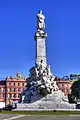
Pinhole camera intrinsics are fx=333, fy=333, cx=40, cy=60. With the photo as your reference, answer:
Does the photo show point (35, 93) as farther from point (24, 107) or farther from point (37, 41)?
point (37, 41)

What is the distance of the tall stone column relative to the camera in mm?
63250

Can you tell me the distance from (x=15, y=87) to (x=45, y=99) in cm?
9141

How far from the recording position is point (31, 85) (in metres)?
61.2

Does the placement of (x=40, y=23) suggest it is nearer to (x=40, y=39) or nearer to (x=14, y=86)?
(x=40, y=39)

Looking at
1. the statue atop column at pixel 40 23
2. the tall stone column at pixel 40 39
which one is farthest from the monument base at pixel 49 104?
the statue atop column at pixel 40 23

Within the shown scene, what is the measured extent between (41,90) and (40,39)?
1122 cm

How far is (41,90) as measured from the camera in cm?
5903

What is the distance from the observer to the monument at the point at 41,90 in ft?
191

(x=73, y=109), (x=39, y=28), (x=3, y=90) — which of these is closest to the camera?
(x=73, y=109)

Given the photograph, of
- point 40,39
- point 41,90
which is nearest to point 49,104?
point 41,90

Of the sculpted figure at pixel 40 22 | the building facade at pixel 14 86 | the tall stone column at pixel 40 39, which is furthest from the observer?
the building facade at pixel 14 86

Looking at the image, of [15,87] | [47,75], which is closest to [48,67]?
[47,75]

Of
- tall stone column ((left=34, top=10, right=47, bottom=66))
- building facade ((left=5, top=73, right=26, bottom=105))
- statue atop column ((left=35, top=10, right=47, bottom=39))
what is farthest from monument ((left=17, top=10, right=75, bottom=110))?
building facade ((left=5, top=73, right=26, bottom=105))

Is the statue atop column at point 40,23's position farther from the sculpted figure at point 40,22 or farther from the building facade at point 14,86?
the building facade at point 14,86
